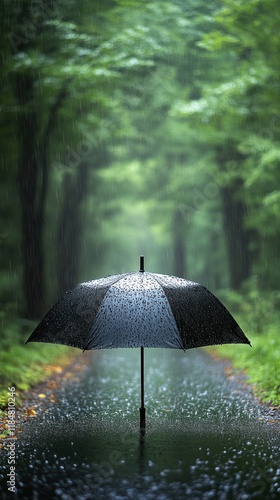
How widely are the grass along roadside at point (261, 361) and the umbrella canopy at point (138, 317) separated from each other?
9.80 feet

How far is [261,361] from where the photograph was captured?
1207 centimetres

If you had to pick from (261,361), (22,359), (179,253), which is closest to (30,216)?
(22,359)

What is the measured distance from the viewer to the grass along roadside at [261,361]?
972 centimetres

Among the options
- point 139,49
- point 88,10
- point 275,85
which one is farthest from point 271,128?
point 88,10

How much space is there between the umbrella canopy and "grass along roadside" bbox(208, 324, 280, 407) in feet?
9.80

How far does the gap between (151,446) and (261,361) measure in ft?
19.1

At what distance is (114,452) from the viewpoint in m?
6.45

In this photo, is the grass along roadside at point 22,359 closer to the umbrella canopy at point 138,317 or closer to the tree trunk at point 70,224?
the umbrella canopy at point 138,317

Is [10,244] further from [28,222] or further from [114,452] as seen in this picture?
[114,452]

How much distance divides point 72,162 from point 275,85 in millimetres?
8241

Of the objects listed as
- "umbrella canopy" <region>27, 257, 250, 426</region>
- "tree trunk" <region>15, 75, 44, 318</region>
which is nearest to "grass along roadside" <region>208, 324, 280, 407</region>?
"umbrella canopy" <region>27, 257, 250, 426</region>

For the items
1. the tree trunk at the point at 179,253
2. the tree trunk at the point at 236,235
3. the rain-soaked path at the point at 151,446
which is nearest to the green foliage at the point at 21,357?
the rain-soaked path at the point at 151,446

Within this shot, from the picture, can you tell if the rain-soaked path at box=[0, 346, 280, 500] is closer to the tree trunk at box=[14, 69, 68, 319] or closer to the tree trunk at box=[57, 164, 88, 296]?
the tree trunk at box=[14, 69, 68, 319]

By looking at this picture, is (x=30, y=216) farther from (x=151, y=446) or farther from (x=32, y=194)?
(x=151, y=446)
